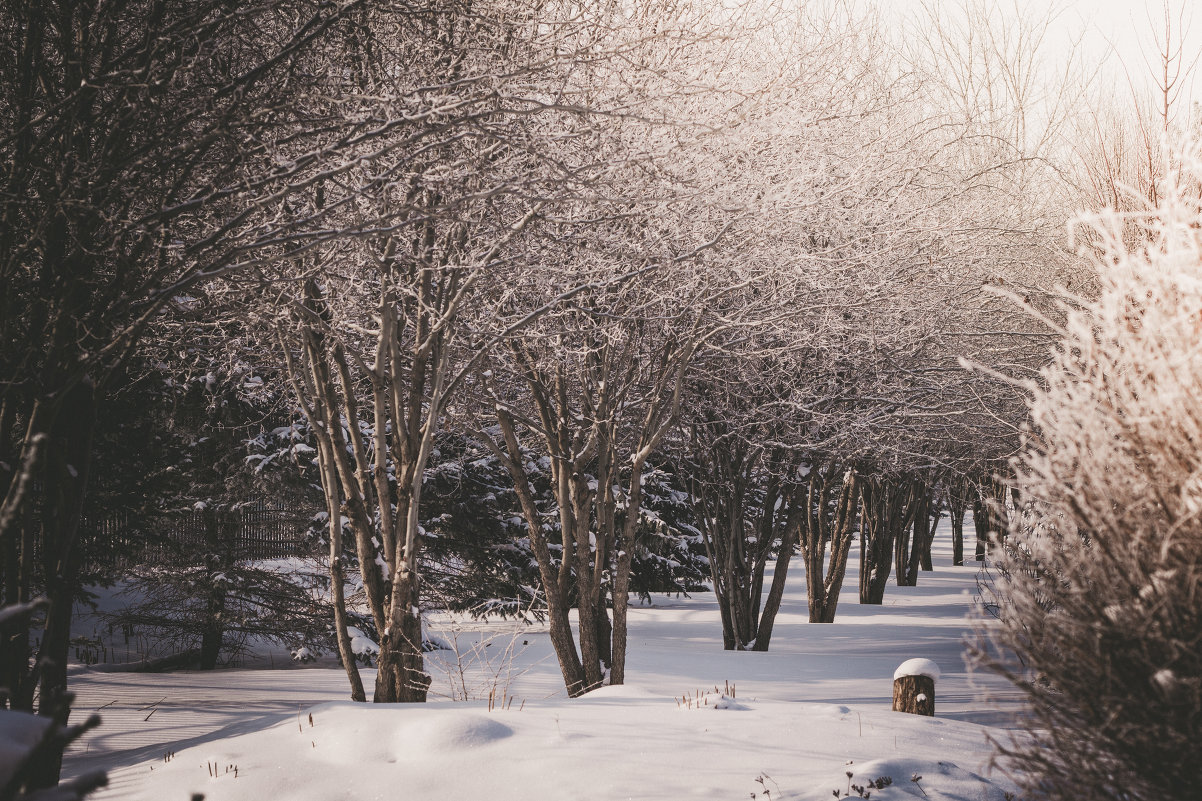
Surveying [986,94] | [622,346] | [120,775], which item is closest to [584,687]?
[622,346]

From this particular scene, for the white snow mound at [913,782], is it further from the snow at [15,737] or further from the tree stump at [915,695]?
the snow at [15,737]

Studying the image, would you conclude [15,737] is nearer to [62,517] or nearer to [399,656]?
[62,517]

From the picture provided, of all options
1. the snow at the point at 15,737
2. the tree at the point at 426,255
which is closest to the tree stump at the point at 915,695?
the tree at the point at 426,255

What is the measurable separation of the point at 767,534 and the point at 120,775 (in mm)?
10047

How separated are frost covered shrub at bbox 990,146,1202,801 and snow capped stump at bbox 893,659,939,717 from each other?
11.7 feet

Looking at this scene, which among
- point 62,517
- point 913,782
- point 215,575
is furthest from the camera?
point 215,575

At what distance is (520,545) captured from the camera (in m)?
15.8

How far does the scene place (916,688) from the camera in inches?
258

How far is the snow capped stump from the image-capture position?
6.51 metres

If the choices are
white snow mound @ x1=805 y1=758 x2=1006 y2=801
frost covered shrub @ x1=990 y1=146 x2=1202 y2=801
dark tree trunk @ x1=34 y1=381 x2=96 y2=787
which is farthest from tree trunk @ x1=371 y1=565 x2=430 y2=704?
frost covered shrub @ x1=990 y1=146 x2=1202 y2=801

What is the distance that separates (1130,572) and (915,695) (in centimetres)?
408

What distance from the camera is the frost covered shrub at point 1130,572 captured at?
106 inches

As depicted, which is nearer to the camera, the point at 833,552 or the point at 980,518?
the point at 833,552

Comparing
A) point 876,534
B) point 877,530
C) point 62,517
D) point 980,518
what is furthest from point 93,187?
point 980,518
